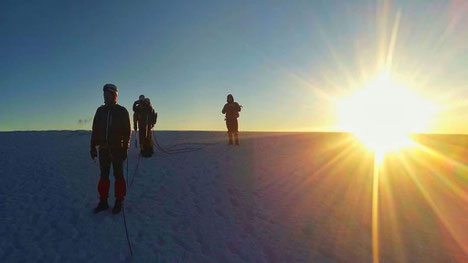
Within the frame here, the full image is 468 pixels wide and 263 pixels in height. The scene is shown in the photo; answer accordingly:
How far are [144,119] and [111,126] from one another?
19.2ft

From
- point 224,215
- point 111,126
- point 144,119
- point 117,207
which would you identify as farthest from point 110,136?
point 144,119

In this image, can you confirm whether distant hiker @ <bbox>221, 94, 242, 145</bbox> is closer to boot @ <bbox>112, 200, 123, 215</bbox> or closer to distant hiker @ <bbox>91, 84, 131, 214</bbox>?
distant hiker @ <bbox>91, 84, 131, 214</bbox>

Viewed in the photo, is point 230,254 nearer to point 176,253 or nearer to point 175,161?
point 176,253

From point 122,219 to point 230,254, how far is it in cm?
247

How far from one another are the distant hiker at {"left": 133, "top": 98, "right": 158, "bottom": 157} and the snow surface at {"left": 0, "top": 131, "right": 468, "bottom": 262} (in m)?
1.57

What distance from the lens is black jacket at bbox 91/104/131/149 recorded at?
6.23 metres

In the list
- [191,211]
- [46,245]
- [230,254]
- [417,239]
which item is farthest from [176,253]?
[417,239]

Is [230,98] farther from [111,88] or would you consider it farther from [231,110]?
[111,88]

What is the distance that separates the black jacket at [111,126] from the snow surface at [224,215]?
1.47 m

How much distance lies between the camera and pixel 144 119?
11992 millimetres

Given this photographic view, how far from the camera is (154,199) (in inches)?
291

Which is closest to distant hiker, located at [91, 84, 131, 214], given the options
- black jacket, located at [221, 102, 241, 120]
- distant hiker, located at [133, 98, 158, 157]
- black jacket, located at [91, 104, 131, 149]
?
black jacket, located at [91, 104, 131, 149]

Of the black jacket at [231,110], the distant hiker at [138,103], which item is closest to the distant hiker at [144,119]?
the distant hiker at [138,103]

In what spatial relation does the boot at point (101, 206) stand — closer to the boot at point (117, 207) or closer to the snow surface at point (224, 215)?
the snow surface at point (224, 215)
